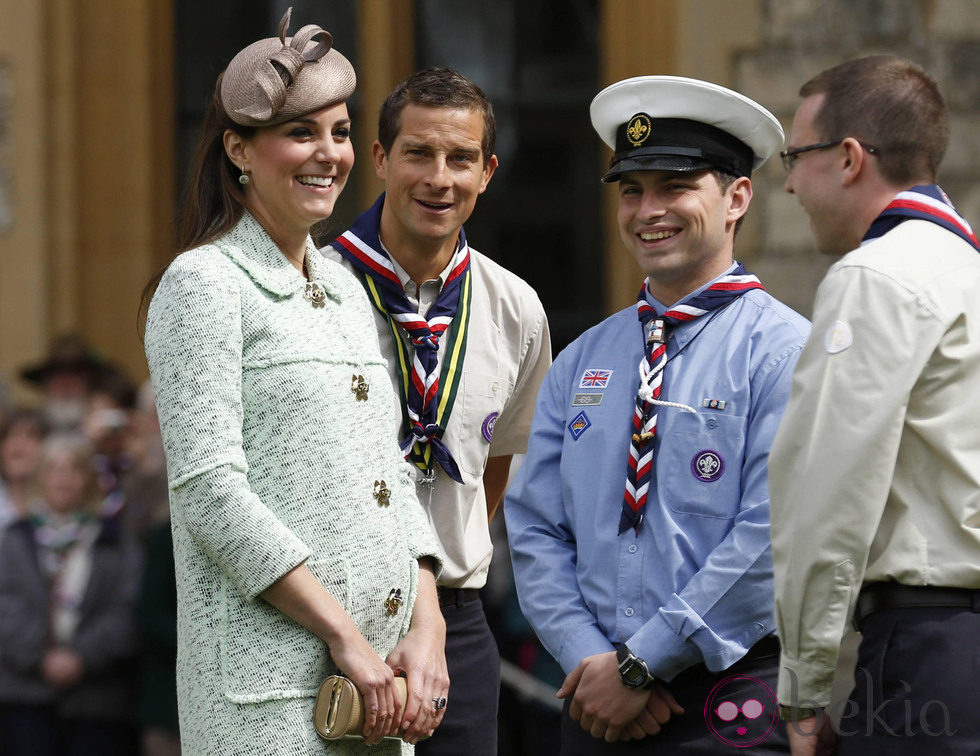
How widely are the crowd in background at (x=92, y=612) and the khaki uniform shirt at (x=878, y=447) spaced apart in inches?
129

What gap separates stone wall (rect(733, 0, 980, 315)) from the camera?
22.7 feet

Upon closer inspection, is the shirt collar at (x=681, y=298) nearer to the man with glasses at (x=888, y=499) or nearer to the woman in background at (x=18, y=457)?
the man with glasses at (x=888, y=499)

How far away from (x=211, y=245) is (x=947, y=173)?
4.86 metres

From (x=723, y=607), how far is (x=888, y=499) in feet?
1.65

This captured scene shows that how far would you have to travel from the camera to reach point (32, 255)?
7352 millimetres

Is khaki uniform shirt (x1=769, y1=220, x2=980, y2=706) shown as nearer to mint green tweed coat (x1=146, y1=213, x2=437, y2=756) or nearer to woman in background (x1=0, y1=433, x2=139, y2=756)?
mint green tweed coat (x1=146, y1=213, x2=437, y2=756)

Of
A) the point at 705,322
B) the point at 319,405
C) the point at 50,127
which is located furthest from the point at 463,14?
the point at 319,405

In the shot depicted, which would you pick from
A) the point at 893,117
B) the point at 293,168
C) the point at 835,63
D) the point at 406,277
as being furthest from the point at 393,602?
the point at 835,63

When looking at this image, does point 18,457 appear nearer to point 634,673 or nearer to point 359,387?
point 359,387

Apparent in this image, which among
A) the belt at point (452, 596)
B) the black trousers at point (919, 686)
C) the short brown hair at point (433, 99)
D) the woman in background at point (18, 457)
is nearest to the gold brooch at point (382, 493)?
the belt at point (452, 596)

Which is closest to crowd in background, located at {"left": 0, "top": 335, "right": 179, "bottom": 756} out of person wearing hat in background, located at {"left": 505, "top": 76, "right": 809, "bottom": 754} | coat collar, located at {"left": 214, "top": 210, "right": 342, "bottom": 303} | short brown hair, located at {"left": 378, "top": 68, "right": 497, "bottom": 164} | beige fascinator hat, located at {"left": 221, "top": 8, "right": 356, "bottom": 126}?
short brown hair, located at {"left": 378, "top": 68, "right": 497, "bottom": 164}

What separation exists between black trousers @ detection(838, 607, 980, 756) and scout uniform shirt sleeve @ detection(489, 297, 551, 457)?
1431 millimetres

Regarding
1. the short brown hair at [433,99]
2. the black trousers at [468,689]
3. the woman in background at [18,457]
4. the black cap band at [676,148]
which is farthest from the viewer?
the woman in background at [18,457]

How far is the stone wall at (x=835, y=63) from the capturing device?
6.93 m
